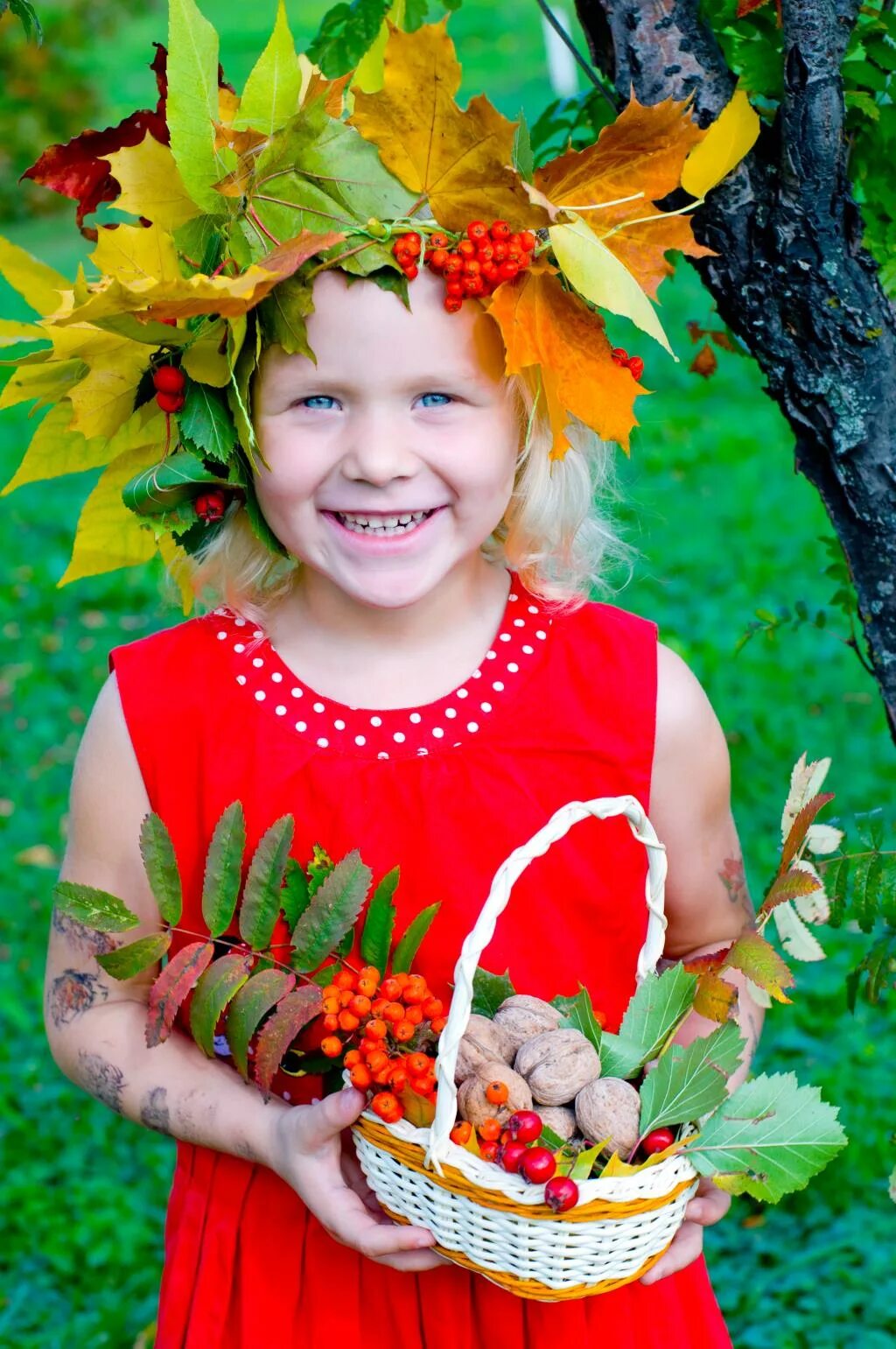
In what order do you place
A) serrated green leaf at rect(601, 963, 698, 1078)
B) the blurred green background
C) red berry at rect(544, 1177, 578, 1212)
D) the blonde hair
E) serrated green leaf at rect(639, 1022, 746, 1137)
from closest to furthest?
red berry at rect(544, 1177, 578, 1212) → serrated green leaf at rect(639, 1022, 746, 1137) → serrated green leaf at rect(601, 963, 698, 1078) → the blonde hair → the blurred green background

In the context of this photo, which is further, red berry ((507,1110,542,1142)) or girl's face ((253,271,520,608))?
girl's face ((253,271,520,608))

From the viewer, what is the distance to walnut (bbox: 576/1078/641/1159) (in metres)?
1.70

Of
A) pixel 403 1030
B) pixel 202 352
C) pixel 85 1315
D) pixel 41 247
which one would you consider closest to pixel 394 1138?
pixel 403 1030

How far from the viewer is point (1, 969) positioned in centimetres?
425

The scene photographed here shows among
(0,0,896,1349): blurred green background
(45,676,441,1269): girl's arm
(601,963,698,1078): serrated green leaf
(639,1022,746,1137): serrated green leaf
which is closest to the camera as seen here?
(639,1022,746,1137): serrated green leaf

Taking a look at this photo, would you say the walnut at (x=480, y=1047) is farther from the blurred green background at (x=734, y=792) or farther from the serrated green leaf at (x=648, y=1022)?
the blurred green background at (x=734, y=792)

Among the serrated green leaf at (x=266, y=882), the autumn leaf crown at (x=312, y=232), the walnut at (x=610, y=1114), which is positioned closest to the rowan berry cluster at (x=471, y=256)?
the autumn leaf crown at (x=312, y=232)

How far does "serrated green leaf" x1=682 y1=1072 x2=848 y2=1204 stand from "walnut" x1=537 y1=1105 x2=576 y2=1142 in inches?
5.3

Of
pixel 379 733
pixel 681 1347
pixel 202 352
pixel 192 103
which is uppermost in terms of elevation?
pixel 192 103

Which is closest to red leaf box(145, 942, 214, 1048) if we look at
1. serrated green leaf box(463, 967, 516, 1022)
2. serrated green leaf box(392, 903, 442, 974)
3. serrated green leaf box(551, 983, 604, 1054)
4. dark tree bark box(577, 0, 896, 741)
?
serrated green leaf box(392, 903, 442, 974)

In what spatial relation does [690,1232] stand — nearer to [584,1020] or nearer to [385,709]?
[584,1020]

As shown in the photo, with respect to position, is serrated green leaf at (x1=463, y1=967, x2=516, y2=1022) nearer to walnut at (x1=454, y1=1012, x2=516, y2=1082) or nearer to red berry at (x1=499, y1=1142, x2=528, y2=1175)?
walnut at (x1=454, y1=1012, x2=516, y2=1082)

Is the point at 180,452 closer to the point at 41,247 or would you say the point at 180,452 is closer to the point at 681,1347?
the point at 681,1347

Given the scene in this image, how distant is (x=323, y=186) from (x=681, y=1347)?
1665mm
